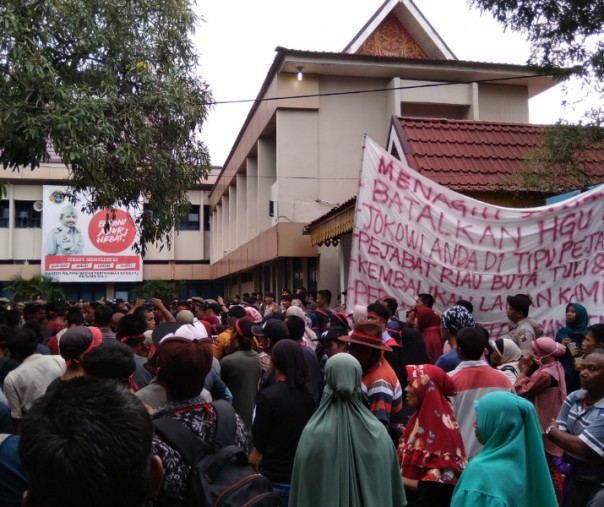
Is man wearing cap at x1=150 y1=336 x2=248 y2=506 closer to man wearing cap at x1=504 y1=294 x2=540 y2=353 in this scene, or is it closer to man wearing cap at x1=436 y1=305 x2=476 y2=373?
man wearing cap at x1=436 y1=305 x2=476 y2=373

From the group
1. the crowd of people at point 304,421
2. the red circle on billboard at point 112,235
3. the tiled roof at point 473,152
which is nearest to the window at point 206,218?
the red circle on billboard at point 112,235

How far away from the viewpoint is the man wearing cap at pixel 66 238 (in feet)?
129

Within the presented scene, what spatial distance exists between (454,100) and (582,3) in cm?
1161

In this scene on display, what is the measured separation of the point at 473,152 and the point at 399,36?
1167 centimetres

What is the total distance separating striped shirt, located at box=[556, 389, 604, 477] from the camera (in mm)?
3654

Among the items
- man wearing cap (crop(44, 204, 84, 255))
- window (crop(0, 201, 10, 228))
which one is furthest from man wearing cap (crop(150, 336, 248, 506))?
window (crop(0, 201, 10, 228))

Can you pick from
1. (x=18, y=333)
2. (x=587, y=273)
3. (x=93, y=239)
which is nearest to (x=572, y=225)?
(x=587, y=273)

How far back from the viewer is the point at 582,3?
363 inches

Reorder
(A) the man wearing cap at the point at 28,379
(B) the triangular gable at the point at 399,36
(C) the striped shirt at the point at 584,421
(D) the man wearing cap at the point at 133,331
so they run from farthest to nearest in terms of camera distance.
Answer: (B) the triangular gable at the point at 399,36
(D) the man wearing cap at the point at 133,331
(A) the man wearing cap at the point at 28,379
(C) the striped shirt at the point at 584,421

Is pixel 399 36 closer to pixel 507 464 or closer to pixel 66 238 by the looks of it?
pixel 507 464

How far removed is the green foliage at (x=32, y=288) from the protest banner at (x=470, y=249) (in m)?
31.7

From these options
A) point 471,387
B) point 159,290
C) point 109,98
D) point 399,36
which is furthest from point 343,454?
point 159,290

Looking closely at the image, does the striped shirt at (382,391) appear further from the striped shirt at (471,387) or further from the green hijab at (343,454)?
the green hijab at (343,454)

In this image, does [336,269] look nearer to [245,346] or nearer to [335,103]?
[335,103]
